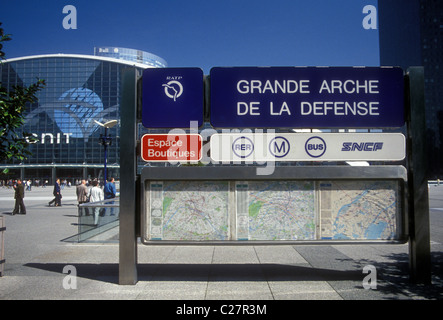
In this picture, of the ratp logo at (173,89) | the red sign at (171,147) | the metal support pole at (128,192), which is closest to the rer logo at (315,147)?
the red sign at (171,147)

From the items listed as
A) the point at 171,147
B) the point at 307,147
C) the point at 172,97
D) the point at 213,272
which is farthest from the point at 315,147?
the point at 213,272

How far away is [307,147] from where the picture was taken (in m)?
5.86

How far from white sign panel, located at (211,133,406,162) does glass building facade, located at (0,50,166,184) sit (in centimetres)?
8255

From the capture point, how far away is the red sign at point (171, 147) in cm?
584

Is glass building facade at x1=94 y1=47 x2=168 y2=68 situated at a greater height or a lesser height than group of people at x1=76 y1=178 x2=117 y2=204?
greater

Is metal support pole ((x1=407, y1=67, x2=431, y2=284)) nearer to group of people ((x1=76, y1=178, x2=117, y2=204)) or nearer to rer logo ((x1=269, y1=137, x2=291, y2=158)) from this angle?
rer logo ((x1=269, y1=137, x2=291, y2=158))

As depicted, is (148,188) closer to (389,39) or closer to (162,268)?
(162,268)

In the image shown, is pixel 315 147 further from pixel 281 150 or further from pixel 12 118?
pixel 12 118

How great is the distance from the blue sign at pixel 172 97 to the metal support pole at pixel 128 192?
0.29 meters

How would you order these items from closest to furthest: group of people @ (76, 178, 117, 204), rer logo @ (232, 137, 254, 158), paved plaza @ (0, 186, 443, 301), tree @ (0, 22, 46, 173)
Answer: paved plaza @ (0, 186, 443, 301)
tree @ (0, 22, 46, 173)
rer logo @ (232, 137, 254, 158)
group of people @ (76, 178, 117, 204)

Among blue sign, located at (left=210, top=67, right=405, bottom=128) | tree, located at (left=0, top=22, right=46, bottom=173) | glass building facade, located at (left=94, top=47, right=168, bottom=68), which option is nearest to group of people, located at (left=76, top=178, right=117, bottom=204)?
tree, located at (left=0, top=22, right=46, bottom=173)

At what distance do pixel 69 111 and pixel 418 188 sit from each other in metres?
93.7

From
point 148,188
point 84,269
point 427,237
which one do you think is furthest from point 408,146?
point 84,269

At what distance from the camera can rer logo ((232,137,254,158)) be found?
19.0 feet
